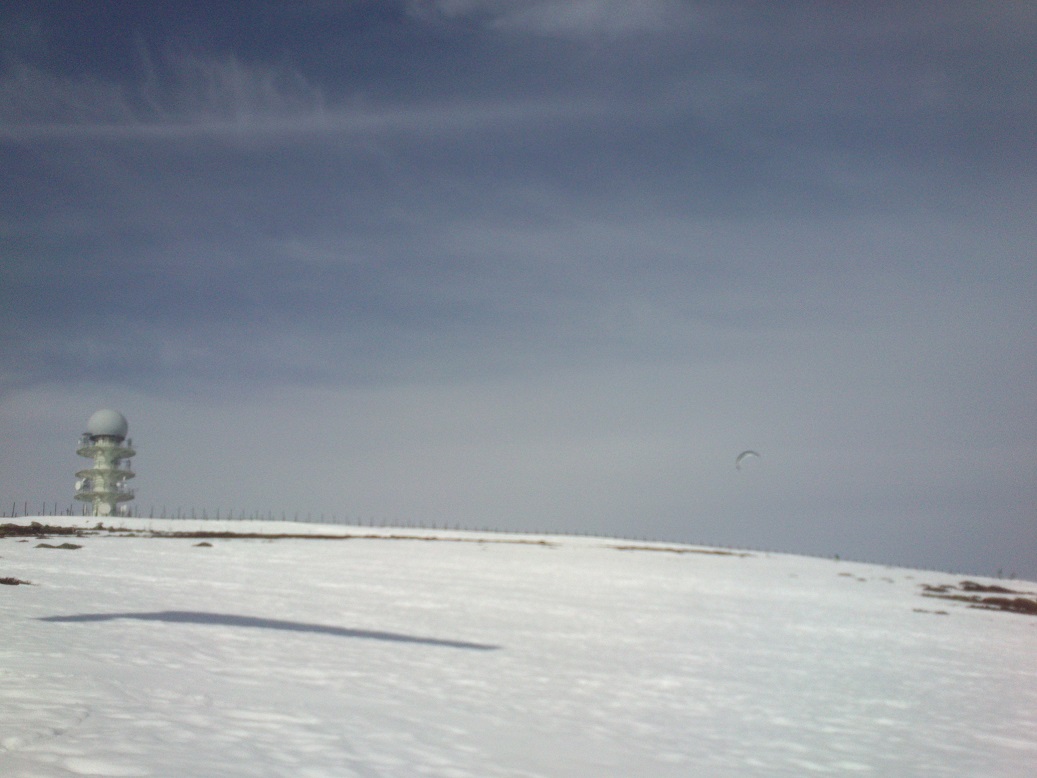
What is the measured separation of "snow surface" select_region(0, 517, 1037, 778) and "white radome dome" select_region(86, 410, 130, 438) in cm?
6190

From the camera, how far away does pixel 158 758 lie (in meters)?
7.53

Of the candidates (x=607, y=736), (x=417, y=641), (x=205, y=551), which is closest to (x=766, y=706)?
(x=607, y=736)

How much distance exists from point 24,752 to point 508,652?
11064 mm

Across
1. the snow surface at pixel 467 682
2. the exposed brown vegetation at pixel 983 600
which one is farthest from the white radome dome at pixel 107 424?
the exposed brown vegetation at pixel 983 600

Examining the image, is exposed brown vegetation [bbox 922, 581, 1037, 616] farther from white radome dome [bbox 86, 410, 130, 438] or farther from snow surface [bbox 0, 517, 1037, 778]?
white radome dome [bbox 86, 410, 130, 438]

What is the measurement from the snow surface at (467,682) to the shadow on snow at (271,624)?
0.11m

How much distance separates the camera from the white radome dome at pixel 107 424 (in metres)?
88.1

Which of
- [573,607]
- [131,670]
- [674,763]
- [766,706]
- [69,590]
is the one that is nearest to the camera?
[674,763]

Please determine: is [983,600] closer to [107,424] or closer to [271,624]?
[271,624]

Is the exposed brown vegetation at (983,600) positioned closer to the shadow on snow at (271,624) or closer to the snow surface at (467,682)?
the snow surface at (467,682)

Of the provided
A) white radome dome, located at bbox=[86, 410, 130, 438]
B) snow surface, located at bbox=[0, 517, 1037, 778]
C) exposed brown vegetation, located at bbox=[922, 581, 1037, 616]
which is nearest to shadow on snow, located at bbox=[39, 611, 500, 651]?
snow surface, located at bbox=[0, 517, 1037, 778]

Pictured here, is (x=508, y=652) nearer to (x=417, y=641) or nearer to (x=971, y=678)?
(x=417, y=641)

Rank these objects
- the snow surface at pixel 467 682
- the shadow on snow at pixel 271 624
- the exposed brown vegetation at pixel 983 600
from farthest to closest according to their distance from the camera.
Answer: the exposed brown vegetation at pixel 983 600
the shadow on snow at pixel 271 624
the snow surface at pixel 467 682

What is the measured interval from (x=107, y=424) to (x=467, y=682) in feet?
279
